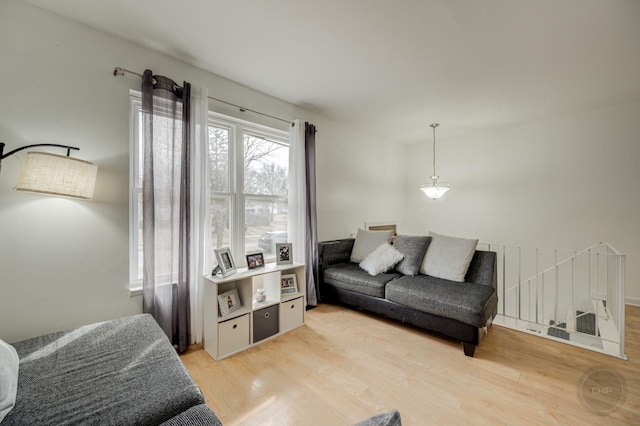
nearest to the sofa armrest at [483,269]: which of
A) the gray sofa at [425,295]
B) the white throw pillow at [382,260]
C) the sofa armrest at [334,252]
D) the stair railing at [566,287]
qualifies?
the gray sofa at [425,295]

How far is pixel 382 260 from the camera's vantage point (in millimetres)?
3168

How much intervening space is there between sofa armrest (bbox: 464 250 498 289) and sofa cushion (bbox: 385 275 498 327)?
4.3 inches

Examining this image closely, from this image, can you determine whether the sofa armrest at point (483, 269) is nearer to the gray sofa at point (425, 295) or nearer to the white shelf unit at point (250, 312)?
the gray sofa at point (425, 295)

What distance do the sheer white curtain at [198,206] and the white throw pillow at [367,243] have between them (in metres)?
2.04

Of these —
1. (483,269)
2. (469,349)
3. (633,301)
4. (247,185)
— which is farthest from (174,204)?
(633,301)

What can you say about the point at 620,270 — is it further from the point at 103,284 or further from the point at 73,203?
the point at 73,203

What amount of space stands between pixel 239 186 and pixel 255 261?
2.78ft

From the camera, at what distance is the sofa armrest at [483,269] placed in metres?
2.73

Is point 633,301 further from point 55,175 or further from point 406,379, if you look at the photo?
point 55,175

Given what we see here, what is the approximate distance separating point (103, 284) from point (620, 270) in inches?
169

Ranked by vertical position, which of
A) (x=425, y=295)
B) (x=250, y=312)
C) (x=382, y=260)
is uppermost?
(x=382, y=260)

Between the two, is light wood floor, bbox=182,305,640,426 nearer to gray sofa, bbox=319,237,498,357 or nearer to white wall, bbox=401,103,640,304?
gray sofa, bbox=319,237,498,357

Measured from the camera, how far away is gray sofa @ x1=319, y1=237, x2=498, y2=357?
226 cm

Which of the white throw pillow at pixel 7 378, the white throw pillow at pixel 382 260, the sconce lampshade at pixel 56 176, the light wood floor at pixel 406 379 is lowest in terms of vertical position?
the light wood floor at pixel 406 379
